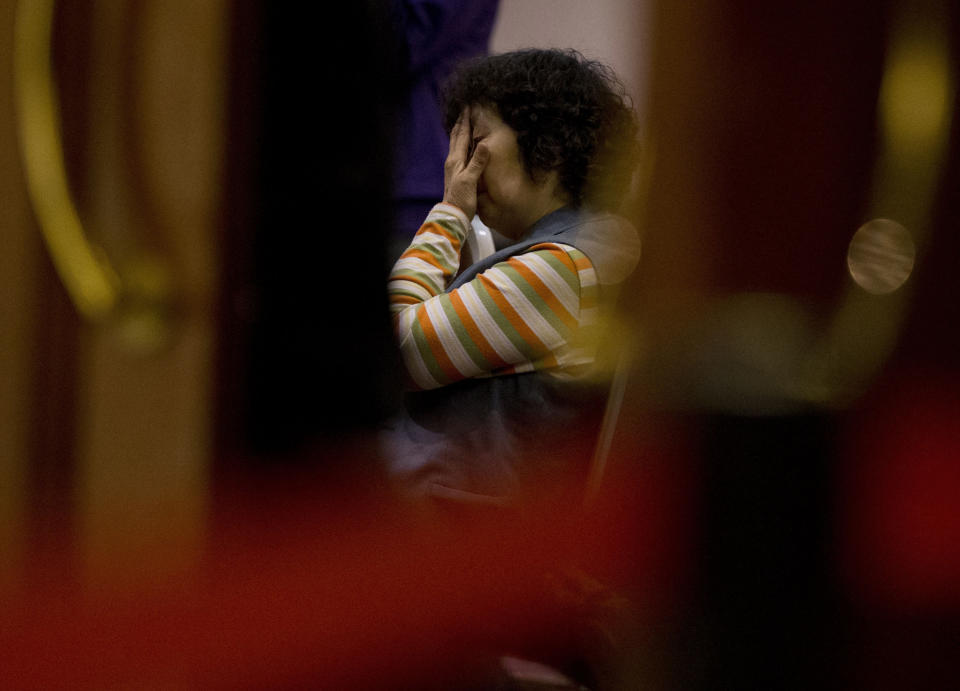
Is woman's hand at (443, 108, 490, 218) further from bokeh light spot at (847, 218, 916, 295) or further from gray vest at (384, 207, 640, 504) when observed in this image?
bokeh light spot at (847, 218, 916, 295)

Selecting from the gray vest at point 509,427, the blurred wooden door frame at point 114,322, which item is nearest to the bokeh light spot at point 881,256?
the gray vest at point 509,427

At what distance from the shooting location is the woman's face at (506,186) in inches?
20.1

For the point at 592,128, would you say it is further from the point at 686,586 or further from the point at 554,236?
the point at 686,586

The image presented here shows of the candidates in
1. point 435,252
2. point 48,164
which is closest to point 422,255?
point 435,252

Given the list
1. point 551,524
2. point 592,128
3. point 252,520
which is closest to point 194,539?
point 252,520

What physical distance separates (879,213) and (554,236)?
0.18m

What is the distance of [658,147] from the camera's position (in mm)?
461

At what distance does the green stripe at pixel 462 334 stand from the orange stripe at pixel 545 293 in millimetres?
47

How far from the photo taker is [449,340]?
504mm

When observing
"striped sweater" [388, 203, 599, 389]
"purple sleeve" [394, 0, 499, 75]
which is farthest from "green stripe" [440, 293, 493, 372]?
"purple sleeve" [394, 0, 499, 75]

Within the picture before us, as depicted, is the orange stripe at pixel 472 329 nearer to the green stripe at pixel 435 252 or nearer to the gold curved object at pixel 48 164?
the green stripe at pixel 435 252

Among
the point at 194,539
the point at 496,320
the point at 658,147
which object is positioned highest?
the point at 658,147

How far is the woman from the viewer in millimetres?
494

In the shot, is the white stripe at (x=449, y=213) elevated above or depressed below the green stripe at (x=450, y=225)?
above
